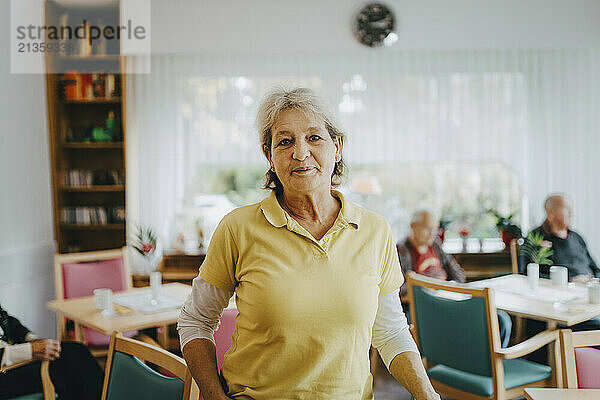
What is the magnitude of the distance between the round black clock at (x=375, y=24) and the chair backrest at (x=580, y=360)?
337 cm

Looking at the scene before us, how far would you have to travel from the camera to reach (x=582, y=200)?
15.9 feet

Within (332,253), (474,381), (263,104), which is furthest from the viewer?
(474,381)

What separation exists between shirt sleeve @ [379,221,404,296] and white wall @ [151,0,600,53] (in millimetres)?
3539

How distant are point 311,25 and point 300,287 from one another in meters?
3.81

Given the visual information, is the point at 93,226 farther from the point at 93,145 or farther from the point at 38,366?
the point at 38,366

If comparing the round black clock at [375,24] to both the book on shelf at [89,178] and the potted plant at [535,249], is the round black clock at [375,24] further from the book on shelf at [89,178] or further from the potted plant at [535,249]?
the book on shelf at [89,178]

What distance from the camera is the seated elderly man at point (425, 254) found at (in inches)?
152

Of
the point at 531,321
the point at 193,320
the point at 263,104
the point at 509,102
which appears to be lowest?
the point at 531,321

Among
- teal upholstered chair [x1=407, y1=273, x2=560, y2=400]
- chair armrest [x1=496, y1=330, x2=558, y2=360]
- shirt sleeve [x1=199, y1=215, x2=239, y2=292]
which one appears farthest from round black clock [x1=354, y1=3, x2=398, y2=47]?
shirt sleeve [x1=199, y1=215, x2=239, y2=292]

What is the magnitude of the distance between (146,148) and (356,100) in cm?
184

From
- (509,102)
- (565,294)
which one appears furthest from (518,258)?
(509,102)

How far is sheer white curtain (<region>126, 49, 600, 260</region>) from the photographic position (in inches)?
189

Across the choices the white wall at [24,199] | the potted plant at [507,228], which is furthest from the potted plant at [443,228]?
the white wall at [24,199]

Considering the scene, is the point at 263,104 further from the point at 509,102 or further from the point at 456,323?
the point at 509,102
